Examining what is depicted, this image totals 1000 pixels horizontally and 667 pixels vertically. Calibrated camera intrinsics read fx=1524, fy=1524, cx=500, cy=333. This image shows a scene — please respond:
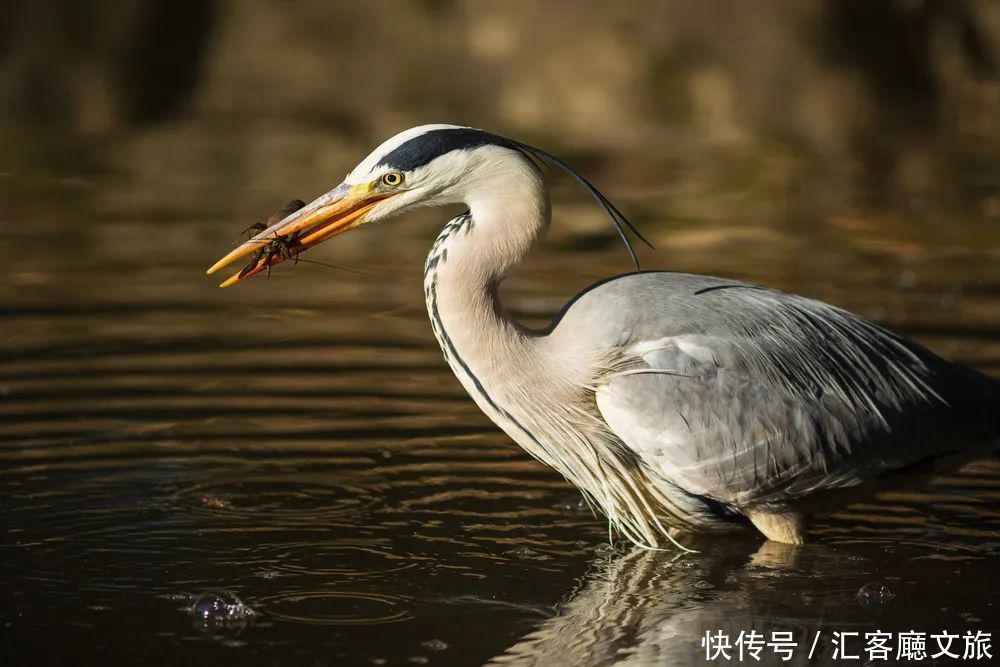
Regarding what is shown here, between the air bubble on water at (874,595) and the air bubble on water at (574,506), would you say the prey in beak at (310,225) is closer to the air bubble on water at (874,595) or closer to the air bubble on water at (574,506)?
the air bubble on water at (574,506)

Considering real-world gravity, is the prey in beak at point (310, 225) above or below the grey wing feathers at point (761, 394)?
above

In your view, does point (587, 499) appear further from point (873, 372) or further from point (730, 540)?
point (873, 372)

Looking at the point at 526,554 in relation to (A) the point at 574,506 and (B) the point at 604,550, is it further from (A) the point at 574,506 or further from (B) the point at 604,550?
(A) the point at 574,506

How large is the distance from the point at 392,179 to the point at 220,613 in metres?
1.62

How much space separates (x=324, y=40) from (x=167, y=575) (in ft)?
48.5

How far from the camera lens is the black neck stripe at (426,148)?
210 inches

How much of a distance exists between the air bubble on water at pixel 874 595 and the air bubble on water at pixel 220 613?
2.00 meters

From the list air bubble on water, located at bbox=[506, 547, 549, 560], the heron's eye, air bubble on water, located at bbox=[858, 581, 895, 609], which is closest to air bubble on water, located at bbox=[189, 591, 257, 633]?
air bubble on water, located at bbox=[506, 547, 549, 560]

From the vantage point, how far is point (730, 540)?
5.84 metres

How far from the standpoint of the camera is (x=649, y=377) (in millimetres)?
5320

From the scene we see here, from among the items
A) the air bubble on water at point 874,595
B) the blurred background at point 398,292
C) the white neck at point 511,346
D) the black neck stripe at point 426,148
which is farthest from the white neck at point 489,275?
the air bubble on water at point 874,595

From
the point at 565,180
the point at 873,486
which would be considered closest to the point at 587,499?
the point at 873,486

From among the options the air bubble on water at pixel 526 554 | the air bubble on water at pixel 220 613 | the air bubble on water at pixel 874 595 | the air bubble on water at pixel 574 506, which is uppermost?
the air bubble on water at pixel 220 613

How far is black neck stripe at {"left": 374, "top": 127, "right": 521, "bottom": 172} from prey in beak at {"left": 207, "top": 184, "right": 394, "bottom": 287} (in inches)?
5.2
